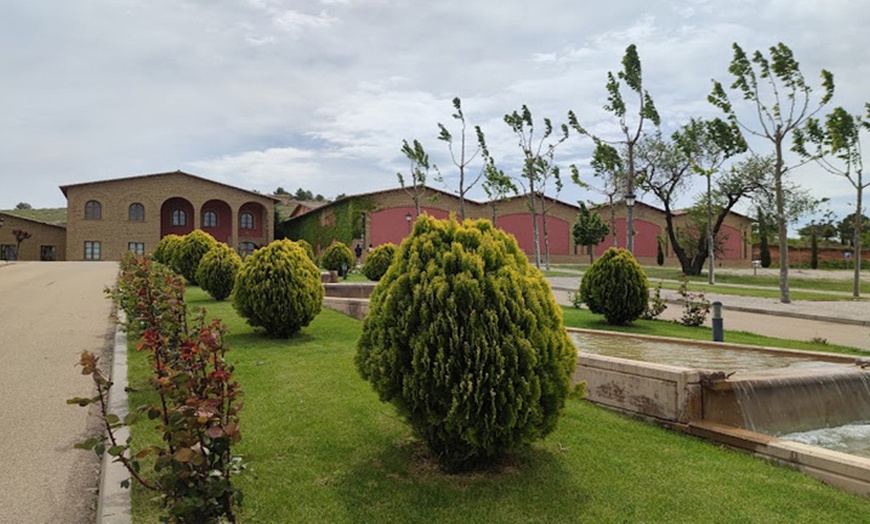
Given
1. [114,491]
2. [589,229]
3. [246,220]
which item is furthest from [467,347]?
[246,220]

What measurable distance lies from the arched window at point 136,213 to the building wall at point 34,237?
8.20m

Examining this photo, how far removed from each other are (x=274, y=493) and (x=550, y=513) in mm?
1572

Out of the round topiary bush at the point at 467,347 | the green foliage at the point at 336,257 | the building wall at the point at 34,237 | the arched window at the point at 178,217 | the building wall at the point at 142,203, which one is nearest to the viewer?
the round topiary bush at the point at 467,347

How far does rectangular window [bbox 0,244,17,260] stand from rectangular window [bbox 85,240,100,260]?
6.84 m

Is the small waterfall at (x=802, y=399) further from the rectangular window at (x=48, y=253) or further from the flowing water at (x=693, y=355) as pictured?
the rectangular window at (x=48, y=253)

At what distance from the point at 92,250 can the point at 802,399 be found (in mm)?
48611

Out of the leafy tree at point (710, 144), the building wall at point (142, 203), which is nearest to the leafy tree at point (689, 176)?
the leafy tree at point (710, 144)

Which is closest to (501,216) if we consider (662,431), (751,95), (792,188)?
(792,188)

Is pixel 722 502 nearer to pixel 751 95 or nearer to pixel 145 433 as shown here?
pixel 145 433

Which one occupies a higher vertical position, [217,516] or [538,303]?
[538,303]

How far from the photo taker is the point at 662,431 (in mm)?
4562

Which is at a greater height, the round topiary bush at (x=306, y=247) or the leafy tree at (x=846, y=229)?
the leafy tree at (x=846, y=229)

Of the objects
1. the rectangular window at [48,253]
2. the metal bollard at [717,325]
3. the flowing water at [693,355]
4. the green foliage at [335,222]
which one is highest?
the green foliage at [335,222]

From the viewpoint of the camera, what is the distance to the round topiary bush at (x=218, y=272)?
13.7 m
